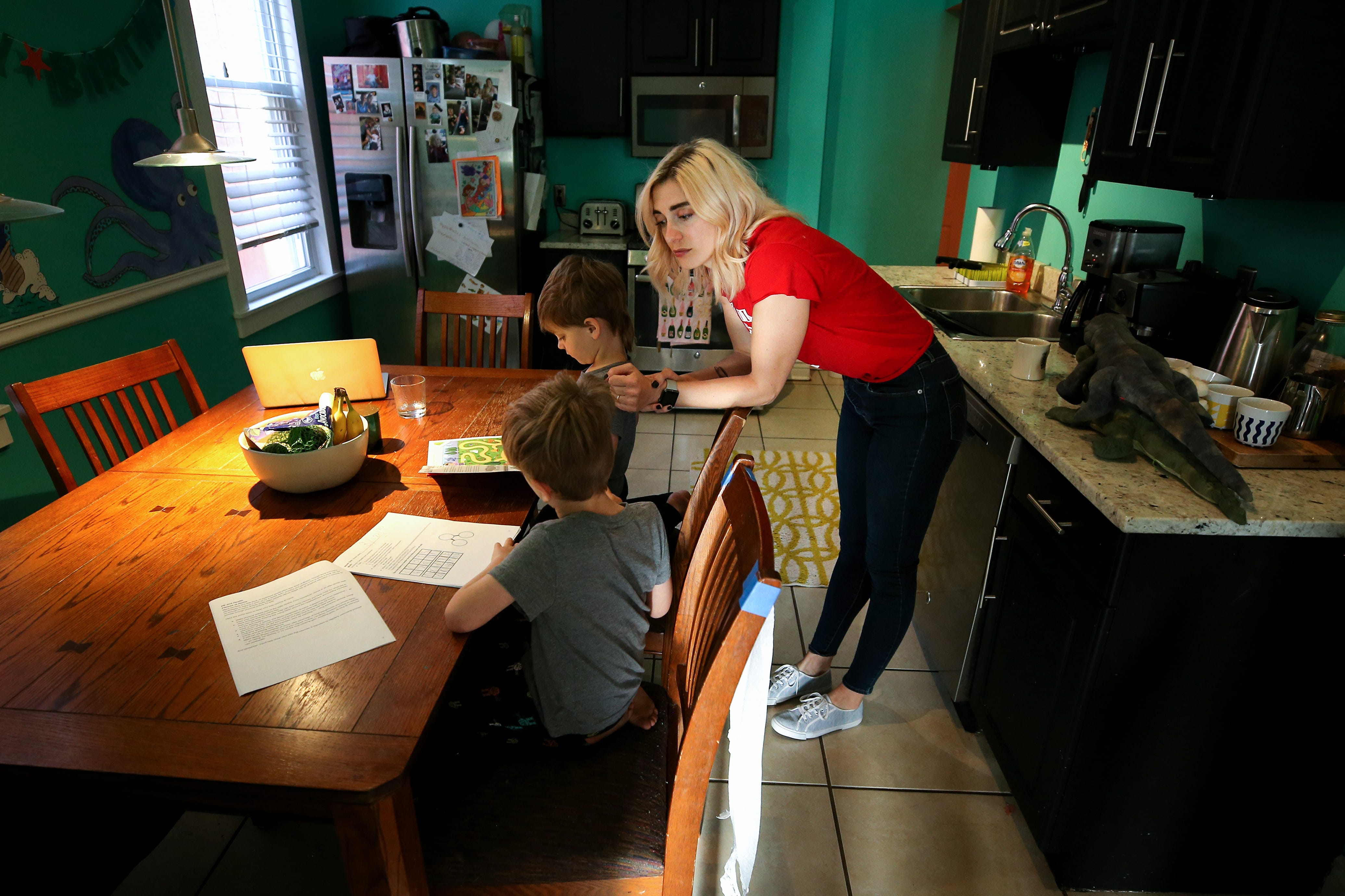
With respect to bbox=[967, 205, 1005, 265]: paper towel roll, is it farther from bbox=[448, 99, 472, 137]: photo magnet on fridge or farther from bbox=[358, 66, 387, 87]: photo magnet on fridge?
bbox=[358, 66, 387, 87]: photo magnet on fridge

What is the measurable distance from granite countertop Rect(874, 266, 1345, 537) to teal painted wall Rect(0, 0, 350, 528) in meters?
2.62

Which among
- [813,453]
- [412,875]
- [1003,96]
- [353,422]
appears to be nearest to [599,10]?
[1003,96]

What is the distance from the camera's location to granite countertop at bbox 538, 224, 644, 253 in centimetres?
402

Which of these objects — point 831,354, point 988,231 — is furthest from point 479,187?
point 831,354

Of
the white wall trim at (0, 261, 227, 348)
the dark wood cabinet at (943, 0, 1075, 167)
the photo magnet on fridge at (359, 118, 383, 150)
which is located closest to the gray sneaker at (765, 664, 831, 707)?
the dark wood cabinet at (943, 0, 1075, 167)

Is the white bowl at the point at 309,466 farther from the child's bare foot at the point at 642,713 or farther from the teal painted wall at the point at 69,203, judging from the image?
the teal painted wall at the point at 69,203

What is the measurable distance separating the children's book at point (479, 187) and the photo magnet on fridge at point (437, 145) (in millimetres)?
66

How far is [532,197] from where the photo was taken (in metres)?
3.98

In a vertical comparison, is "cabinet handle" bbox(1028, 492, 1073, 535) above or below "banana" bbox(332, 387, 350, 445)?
below

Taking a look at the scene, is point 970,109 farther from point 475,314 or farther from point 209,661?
point 209,661

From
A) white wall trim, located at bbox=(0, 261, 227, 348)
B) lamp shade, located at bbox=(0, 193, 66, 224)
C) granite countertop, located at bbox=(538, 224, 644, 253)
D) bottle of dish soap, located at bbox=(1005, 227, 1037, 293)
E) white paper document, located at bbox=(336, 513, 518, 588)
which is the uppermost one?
lamp shade, located at bbox=(0, 193, 66, 224)

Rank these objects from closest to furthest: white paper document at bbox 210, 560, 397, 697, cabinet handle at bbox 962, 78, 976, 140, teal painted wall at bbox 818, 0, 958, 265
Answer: white paper document at bbox 210, 560, 397, 697 → cabinet handle at bbox 962, 78, 976, 140 → teal painted wall at bbox 818, 0, 958, 265

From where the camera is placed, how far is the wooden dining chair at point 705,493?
4.68ft

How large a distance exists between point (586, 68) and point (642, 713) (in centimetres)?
374
